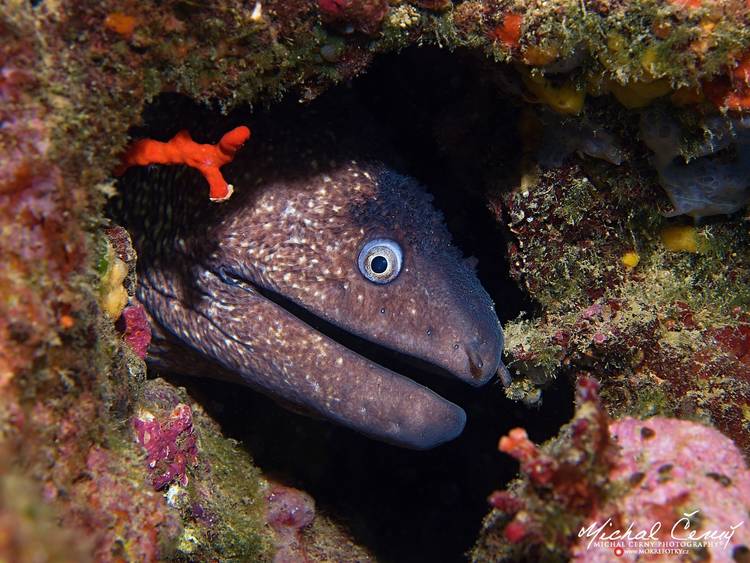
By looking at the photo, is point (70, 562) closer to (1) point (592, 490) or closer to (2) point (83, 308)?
(2) point (83, 308)

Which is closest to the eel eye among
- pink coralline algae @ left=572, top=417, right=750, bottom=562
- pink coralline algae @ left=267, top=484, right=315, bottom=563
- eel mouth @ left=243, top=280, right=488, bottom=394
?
eel mouth @ left=243, top=280, right=488, bottom=394

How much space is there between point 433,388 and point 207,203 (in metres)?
2.22

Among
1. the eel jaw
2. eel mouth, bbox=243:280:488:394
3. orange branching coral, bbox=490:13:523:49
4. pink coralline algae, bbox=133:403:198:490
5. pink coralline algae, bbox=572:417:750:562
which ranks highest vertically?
orange branching coral, bbox=490:13:523:49

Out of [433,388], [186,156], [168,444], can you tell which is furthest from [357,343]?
[186,156]

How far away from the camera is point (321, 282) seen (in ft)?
10.8

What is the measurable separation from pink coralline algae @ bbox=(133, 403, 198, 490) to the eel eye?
1.45 metres

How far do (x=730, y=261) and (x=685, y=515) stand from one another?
76.6 inches

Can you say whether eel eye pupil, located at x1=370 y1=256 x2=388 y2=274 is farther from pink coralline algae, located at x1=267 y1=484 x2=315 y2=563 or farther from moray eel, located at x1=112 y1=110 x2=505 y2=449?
pink coralline algae, located at x1=267 y1=484 x2=315 y2=563

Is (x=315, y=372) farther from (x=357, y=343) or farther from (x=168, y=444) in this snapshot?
(x=168, y=444)

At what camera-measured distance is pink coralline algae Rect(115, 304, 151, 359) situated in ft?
A: 10.8

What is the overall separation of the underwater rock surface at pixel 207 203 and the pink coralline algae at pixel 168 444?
20mm

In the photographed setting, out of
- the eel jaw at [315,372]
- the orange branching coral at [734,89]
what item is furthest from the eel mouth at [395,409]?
the orange branching coral at [734,89]

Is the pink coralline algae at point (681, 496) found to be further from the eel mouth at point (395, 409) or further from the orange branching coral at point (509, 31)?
the orange branching coral at point (509, 31)

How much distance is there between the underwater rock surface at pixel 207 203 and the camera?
72.9 inches
